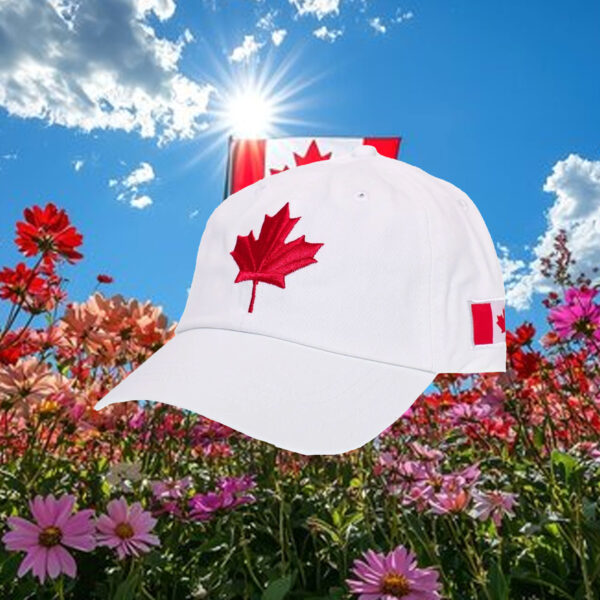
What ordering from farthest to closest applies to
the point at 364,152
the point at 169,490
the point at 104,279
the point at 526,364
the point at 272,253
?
1. the point at 104,279
2. the point at 526,364
3. the point at 169,490
4. the point at 364,152
5. the point at 272,253

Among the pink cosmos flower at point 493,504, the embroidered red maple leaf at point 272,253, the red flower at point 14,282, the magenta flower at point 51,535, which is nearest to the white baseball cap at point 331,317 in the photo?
the embroidered red maple leaf at point 272,253

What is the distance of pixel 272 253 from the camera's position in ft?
3.98

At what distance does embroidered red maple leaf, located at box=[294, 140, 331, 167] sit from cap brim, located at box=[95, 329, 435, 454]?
0.88m

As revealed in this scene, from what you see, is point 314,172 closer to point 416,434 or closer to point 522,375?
point 522,375

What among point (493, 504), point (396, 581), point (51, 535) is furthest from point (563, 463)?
point (51, 535)

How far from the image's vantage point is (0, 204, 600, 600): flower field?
1.43 m

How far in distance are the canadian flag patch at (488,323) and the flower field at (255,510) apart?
0.39 meters

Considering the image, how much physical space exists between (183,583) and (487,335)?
1.10 meters

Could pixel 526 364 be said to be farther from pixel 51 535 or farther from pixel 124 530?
pixel 51 535

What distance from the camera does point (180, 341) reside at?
1297 millimetres

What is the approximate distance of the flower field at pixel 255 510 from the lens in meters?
1.43

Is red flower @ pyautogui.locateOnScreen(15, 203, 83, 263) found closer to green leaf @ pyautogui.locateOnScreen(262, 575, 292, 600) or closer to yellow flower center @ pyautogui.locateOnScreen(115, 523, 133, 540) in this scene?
yellow flower center @ pyautogui.locateOnScreen(115, 523, 133, 540)

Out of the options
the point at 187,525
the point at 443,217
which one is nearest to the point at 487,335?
the point at 443,217

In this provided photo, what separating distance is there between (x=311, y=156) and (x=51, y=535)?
1.13 m
